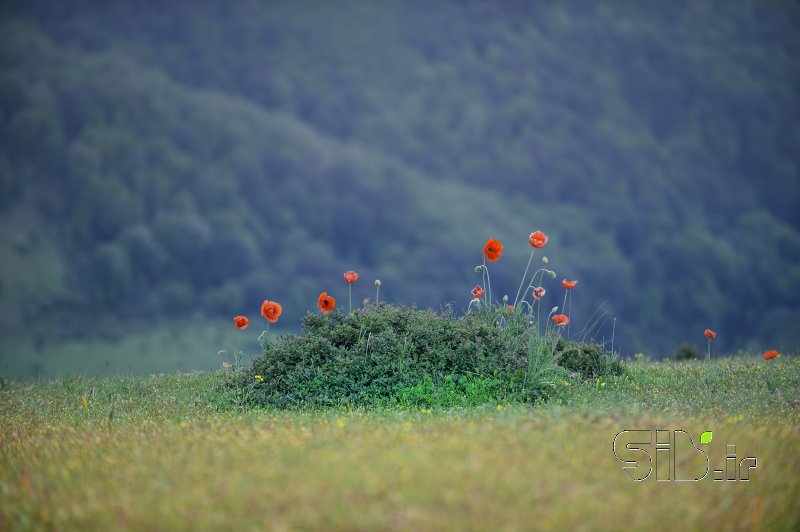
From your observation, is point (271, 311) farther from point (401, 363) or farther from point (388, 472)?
point (388, 472)

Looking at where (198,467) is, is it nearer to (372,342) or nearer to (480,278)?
(372,342)

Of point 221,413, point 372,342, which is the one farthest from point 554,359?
point 221,413

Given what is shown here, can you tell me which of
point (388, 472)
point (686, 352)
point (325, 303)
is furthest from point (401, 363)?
point (686, 352)

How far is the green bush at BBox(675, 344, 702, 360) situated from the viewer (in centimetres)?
1772

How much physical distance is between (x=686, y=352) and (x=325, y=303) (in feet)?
31.2

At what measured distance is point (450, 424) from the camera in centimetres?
795

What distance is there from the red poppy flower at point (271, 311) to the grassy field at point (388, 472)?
230 centimetres

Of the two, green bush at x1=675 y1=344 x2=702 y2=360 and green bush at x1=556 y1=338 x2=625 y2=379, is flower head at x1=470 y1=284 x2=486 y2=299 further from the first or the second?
green bush at x1=675 y1=344 x2=702 y2=360

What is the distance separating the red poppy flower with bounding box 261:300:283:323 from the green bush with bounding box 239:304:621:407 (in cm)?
35

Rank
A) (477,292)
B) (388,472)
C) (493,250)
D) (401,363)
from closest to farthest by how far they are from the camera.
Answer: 1. (388,472)
2. (401,363)
3. (493,250)
4. (477,292)

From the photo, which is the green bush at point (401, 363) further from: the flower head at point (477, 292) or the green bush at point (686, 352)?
the green bush at point (686, 352)

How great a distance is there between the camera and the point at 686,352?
17812 millimetres

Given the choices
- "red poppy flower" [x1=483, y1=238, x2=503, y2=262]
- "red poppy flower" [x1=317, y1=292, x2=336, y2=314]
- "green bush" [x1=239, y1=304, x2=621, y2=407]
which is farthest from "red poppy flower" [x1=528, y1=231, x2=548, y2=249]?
"red poppy flower" [x1=317, y1=292, x2=336, y2=314]

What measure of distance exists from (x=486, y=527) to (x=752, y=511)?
2.05m
